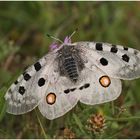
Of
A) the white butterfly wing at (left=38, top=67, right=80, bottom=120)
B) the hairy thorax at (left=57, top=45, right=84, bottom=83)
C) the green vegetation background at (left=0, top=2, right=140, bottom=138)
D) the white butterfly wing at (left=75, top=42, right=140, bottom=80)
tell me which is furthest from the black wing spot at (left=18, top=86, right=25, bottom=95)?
the green vegetation background at (left=0, top=2, right=140, bottom=138)

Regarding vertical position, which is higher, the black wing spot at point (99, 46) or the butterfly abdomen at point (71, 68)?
the black wing spot at point (99, 46)

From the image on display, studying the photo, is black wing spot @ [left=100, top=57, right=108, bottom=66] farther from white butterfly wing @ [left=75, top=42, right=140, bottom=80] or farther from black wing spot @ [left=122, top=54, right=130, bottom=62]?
black wing spot @ [left=122, top=54, right=130, bottom=62]

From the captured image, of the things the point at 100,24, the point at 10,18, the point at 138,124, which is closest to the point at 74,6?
the point at 100,24

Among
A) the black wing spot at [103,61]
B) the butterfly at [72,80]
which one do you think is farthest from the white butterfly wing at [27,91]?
the black wing spot at [103,61]

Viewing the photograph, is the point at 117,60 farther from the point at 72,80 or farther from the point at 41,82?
the point at 41,82

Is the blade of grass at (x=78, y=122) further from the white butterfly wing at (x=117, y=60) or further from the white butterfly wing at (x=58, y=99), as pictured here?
the white butterfly wing at (x=117, y=60)

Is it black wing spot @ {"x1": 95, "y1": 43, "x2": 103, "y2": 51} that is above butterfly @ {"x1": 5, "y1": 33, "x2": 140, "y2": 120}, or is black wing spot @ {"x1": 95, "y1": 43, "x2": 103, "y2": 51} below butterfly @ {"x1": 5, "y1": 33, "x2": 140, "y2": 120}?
above
